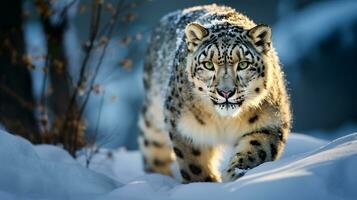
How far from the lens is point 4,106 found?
27.0 feet

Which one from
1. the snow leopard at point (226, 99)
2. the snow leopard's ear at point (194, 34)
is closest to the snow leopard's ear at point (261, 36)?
the snow leopard at point (226, 99)

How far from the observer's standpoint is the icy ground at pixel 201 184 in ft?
11.7

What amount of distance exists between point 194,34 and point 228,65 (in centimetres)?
58

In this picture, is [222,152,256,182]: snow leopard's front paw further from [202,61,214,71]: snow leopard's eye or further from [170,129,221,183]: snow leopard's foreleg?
[202,61,214,71]: snow leopard's eye

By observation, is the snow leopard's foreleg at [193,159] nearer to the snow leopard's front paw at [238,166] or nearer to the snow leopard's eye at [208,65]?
the snow leopard's front paw at [238,166]

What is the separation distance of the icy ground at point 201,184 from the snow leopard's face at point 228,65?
763 millimetres

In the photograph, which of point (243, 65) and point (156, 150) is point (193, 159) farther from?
point (156, 150)

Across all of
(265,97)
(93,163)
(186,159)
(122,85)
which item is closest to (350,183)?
(265,97)

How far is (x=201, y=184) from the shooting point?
4.02 m

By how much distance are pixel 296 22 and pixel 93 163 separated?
1403 centimetres

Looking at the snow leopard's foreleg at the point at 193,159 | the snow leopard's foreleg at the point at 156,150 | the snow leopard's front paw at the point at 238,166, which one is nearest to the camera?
the snow leopard's front paw at the point at 238,166

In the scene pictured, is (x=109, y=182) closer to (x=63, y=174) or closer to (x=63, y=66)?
(x=63, y=174)

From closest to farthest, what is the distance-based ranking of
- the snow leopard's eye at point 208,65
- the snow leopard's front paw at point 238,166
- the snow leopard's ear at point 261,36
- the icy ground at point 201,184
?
the icy ground at point 201,184, the snow leopard's front paw at point 238,166, the snow leopard's eye at point 208,65, the snow leopard's ear at point 261,36

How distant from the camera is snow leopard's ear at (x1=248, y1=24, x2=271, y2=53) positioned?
522 cm
